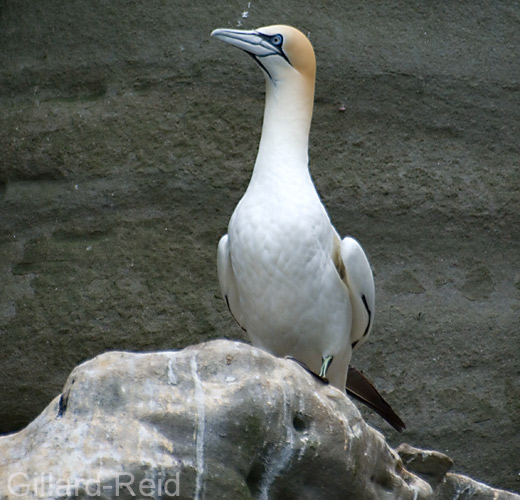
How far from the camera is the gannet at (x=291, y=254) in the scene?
4535 millimetres

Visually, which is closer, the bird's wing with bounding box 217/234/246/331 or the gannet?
the gannet

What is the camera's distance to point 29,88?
6.51 meters

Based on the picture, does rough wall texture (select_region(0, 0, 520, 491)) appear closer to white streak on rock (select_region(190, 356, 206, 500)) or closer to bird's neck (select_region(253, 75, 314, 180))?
bird's neck (select_region(253, 75, 314, 180))

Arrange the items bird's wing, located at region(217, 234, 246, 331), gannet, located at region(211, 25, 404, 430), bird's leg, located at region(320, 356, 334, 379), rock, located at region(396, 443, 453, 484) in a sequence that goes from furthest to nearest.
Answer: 1. bird's wing, located at region(217, 234, 246, 331)
2. bird's leg, located at region(320, 356, 334, 379)
3. gannet, located at region(211, 25, 404, 430)
4. rock, located at region(396, 443, 453, 484)

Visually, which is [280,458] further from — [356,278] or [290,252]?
[356,278]

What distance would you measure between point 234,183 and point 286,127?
1.43 meters

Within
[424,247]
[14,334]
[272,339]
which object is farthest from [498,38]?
[14,334]

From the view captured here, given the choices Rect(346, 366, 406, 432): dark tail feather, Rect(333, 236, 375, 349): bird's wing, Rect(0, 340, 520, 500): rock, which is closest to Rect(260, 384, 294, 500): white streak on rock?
Rect(0, 340, 520, 500): rock

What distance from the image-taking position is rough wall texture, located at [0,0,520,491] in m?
6.18

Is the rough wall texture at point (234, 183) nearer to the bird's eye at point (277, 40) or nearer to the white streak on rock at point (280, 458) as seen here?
the bird's eye at point (277, 40)

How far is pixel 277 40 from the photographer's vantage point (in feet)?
16.5

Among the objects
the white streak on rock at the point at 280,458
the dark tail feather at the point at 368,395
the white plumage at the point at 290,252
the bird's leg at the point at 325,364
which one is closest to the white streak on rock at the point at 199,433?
the white streak on rock at the point at 280,458

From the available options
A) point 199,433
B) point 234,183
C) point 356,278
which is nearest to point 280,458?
point 199,433

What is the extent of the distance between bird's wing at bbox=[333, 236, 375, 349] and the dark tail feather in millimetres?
321
